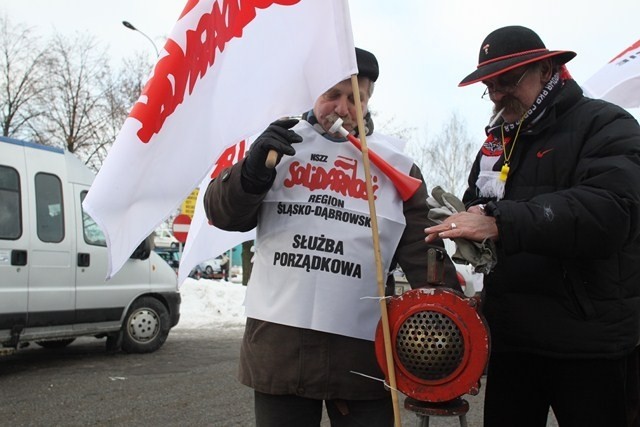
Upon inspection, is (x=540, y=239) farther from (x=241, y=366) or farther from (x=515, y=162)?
(x=241, y=366)

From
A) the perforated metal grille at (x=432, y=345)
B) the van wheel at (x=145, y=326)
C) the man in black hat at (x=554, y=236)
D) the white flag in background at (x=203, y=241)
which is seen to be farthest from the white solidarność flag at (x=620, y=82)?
the van wheel at (x=145, y=326)

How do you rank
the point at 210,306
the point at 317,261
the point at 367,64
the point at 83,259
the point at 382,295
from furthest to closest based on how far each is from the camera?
1. the point at 210,306
2. the point at 83,259
3. the point at 367,64
4. the point at 317,261
5. the point at 382,295

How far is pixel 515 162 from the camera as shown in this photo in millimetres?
2152

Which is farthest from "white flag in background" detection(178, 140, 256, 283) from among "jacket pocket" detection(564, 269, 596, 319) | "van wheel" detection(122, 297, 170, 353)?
"van wheel" detection(122, 297, 170, 353)

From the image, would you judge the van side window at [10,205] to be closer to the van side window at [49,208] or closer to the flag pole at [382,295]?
the van side window at [49,208]

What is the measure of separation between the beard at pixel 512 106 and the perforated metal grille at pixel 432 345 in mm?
840

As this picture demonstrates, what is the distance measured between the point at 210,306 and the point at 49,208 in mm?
5970

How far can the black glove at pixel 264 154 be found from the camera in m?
2.00

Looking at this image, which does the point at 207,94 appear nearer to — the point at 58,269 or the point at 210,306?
the point at 58,269

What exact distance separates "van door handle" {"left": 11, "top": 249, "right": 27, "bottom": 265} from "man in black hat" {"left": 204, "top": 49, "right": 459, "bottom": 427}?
5.30m

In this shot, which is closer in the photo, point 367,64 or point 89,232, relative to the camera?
point 367,64

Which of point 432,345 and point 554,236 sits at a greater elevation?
point 554,236

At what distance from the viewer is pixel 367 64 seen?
237cm

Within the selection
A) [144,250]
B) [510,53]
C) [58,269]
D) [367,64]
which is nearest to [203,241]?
[367,64]
